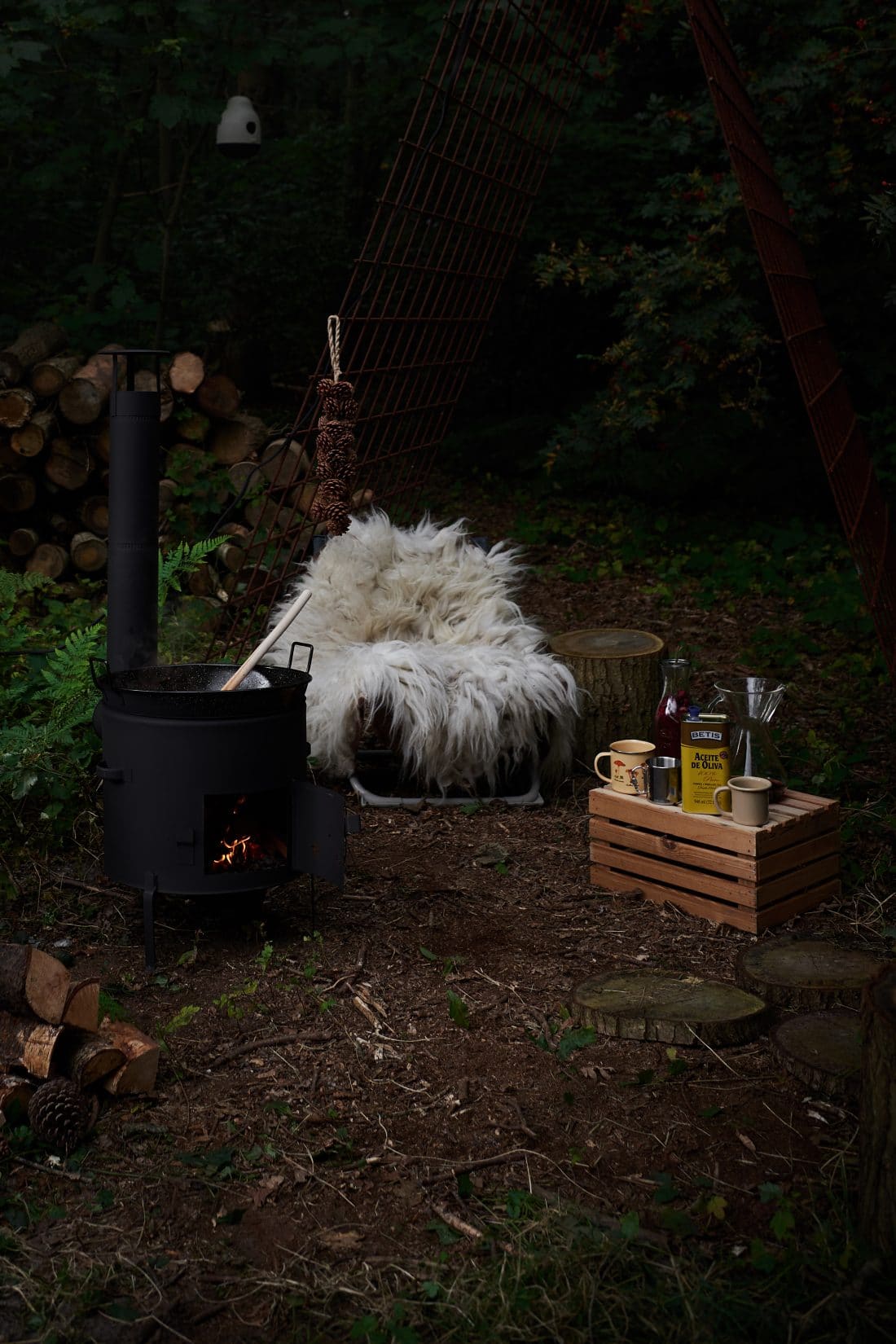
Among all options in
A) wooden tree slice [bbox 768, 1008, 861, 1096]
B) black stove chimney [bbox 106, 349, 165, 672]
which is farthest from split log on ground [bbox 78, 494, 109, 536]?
wooden tree slice [bbox 768, 1008, 861, 1096]

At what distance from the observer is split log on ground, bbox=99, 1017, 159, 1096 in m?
2.31

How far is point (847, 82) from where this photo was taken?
5.21 m

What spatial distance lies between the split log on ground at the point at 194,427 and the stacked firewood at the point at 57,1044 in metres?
4.10

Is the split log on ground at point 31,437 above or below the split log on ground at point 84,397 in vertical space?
below

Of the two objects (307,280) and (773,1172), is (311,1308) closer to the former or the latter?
(773,1172)

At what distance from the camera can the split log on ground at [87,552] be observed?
234 inches

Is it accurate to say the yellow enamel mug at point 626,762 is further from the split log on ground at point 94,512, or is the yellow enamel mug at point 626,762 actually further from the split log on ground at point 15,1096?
the split log on ground at point 94,512

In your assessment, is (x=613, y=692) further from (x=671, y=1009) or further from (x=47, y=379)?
(x=47, y=379)

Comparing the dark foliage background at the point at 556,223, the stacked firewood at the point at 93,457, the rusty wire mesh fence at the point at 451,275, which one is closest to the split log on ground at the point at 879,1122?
the dark foliage background at the point at 556,223

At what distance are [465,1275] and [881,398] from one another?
21.5ft

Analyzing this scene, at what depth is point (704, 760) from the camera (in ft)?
10.3

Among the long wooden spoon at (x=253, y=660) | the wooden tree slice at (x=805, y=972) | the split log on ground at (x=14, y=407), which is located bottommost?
the wooden tree slice at (x=805, y=972)

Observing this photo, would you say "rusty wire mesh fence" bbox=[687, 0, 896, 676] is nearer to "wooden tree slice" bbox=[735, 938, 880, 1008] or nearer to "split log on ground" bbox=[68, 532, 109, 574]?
"wooden tree slice" bbox=[735, 938, 880, 1008]

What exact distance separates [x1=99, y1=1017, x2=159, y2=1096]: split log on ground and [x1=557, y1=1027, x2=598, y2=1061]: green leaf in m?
0.81
